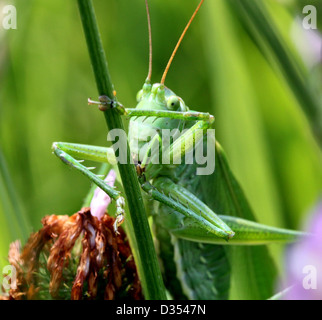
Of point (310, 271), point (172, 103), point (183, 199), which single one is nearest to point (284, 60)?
point (172, 103)

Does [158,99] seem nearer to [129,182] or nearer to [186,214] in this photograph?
[186,214]

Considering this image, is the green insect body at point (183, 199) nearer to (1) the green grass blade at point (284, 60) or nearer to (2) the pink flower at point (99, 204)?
(2) the pink flower at point (99, 204)

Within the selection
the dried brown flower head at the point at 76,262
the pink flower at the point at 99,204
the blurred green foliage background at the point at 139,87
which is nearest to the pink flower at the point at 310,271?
the dried brown flower head at the point at 76,262

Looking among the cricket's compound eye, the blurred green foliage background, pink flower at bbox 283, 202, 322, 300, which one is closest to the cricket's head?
the cricket's compound eye

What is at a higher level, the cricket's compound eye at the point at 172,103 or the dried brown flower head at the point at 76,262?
the cricket's compound eye at the point at 172,103

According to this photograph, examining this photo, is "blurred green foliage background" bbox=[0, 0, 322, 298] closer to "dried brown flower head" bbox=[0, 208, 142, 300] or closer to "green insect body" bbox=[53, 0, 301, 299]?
"green insect body" bbox=[53, 0, 301, 299]
